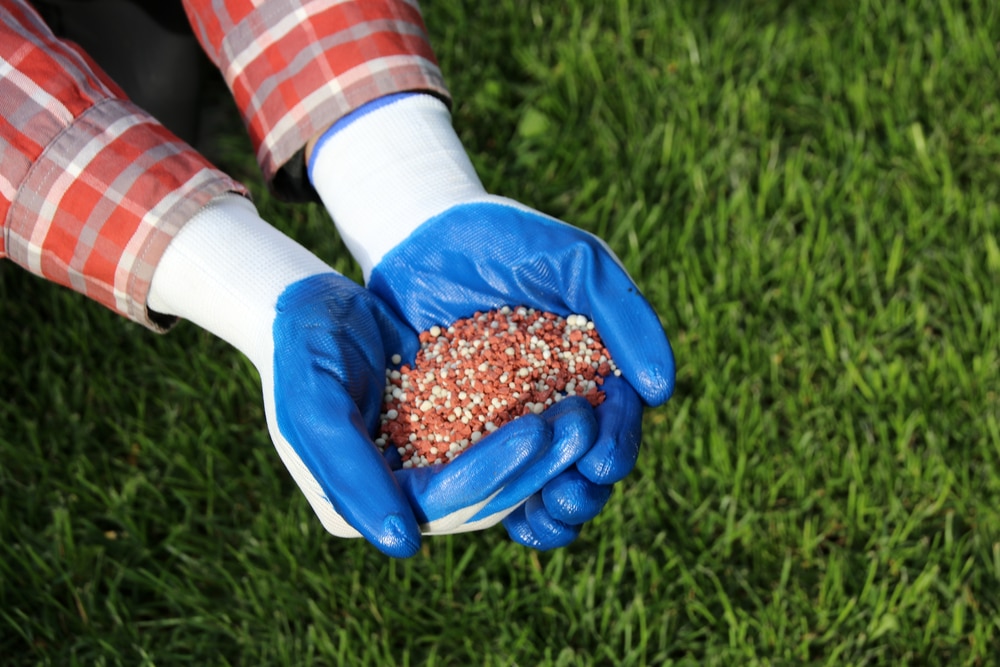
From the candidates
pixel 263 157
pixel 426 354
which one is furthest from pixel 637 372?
pixel 263 157

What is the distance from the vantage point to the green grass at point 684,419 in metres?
2.06

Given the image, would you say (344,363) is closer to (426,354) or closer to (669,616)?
(426,354)

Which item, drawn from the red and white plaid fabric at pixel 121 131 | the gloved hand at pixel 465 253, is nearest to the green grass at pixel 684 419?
the gloved hand at pixel 465 253

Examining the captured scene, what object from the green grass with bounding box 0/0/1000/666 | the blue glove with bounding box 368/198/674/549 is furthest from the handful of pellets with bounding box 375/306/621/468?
the green grass with bounding box 0/0/1000/666

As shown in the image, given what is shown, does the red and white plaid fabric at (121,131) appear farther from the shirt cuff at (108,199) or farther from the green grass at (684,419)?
the green grass at (684,419)

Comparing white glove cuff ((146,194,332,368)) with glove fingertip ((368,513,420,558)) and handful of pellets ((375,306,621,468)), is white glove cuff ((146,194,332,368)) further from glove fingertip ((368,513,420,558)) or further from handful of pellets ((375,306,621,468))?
glove fingertip ((368,513,420,558))

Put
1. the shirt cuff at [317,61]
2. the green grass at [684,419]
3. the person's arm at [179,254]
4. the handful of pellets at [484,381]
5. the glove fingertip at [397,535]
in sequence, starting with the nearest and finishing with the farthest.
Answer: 1. the glove fingertip at [397,535]
2. the person's arm at [179,254]
3. the handful of pellets at [484,381]
4. the shirt cuff at [317,61]
5. the green grass at [684,419]

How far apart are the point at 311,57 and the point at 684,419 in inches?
43.6

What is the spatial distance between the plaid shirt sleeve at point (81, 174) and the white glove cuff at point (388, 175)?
10.0 inches

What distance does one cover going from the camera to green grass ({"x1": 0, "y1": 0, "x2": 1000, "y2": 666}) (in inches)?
81.2

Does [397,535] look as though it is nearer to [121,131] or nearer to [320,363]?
[320,363]

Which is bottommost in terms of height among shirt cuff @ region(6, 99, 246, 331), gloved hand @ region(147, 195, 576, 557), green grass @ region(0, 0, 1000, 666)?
Result: green grass @ region(0, 0, 1000, 666)

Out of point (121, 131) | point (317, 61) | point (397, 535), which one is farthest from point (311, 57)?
point (397, 535)

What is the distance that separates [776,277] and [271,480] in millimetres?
1305
